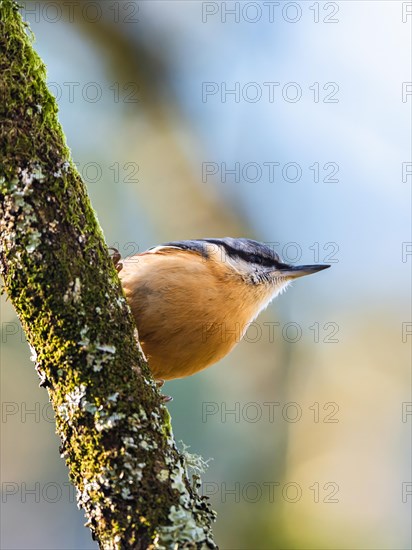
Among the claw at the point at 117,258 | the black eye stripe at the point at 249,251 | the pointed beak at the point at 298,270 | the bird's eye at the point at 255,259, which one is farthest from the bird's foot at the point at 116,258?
the pointed beak at the point at 298,270

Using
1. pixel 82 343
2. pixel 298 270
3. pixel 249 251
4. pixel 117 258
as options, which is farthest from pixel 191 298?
pixel 82 343

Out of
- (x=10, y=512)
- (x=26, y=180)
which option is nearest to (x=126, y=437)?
(x=26, y=180)

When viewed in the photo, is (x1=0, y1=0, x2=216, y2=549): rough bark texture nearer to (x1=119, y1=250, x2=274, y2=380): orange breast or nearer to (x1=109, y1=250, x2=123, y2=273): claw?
(x1=109, y1=250, x2=123, y2=273): claw

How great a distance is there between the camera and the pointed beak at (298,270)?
3.78 m

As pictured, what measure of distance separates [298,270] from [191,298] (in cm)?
87

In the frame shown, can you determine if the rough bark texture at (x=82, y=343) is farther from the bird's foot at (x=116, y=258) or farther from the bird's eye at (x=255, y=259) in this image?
the bird's eye at (x=255, y=259)

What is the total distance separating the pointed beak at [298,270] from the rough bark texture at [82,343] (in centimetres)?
195

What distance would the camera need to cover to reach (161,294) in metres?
3.07

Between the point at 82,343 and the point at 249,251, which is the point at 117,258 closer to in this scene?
the point at 249,251

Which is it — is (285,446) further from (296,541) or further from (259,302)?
(259,302)

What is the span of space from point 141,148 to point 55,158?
395 cm

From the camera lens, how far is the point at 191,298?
3168 mm

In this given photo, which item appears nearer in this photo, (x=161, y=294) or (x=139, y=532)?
(x=139, y=532)

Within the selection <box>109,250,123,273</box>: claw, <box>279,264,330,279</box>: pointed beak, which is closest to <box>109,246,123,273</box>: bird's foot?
<box>109,250,123,273</box>: claw
